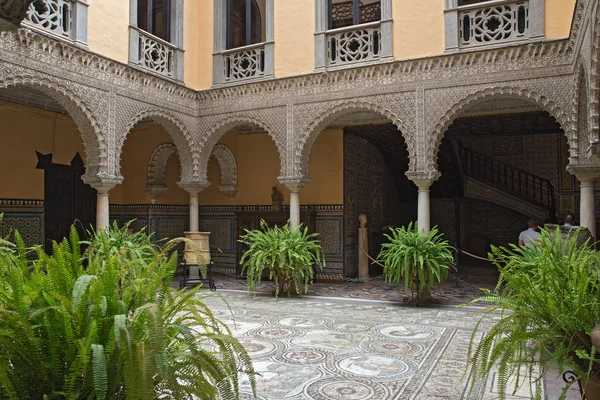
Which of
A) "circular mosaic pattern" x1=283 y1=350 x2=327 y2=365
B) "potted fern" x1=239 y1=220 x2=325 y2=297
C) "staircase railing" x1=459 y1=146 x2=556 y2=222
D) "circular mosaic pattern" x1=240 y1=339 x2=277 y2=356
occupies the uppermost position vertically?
"staircase railing" x1=459 y1=146 x2=556 y2=222

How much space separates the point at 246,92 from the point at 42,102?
3.82 m

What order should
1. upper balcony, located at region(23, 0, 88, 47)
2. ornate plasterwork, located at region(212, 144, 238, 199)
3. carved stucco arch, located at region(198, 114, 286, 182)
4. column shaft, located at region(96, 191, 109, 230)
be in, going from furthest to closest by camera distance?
1. ornate plasterwork, located at region(212, 144, 238, 199)
2. carved stucco arch, located at region(198, 114, 286, 182)
3. column shaft, located at region(96, 191, 109, 230)
4. upper balcony, located at region(23, 0, 88, 47)

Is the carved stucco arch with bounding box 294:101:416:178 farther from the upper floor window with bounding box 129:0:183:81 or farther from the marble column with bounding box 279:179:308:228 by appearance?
the upper floor window with bounding box 129:0:183:81

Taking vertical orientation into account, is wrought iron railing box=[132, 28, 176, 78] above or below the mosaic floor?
above

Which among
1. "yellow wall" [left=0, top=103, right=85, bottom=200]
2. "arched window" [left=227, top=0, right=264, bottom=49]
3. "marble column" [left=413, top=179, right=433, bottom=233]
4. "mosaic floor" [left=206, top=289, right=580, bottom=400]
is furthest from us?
"arched window" [left=227, top=0, right=264, bottom=49]

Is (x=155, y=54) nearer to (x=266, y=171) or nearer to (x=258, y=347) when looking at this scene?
(x=266, y=171)

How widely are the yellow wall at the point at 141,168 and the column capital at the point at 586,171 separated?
325 inches

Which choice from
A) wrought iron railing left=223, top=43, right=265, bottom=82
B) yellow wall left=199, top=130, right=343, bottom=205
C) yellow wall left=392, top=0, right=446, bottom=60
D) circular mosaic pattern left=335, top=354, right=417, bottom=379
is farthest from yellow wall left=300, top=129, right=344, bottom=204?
circular mosaic pattern left=335, top=354, right=417, bottom=379

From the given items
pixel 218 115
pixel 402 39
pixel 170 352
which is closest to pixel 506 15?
pixel 402 39

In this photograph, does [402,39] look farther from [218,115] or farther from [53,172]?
[53,172]

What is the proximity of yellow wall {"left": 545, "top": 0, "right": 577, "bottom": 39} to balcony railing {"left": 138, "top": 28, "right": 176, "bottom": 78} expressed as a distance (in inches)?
256

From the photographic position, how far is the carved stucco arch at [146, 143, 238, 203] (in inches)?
440

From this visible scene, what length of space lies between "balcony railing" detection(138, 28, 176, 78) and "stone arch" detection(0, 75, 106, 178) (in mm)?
1519

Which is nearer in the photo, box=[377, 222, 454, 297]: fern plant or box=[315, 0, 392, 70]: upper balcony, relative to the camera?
box=[377, 222, 454, 297]: fern plant
